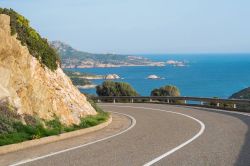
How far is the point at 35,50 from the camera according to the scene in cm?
1805

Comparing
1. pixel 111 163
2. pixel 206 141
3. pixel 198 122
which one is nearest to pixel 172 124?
pixel 198 122

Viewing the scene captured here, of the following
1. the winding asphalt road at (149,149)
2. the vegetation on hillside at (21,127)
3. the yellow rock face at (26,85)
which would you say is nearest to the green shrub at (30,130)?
the vegetation on hillside at (21,127)

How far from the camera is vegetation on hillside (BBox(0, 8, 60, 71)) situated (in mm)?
17206

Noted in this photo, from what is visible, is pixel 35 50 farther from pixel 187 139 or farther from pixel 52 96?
pixel 187 139

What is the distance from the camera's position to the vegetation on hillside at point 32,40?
56.5ft

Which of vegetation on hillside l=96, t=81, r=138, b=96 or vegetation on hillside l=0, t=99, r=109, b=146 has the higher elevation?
vegetation on hillside l=96, t=81, r=138, b=96

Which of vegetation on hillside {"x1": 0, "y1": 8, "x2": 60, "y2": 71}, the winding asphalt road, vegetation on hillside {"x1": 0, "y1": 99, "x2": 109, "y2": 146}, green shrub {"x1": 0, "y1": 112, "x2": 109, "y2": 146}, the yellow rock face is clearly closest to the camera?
the winding asphalt road

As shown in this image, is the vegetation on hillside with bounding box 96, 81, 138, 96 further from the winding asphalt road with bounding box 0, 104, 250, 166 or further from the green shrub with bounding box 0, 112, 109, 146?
the green shrub with bounding box 0, 112, 109, 146

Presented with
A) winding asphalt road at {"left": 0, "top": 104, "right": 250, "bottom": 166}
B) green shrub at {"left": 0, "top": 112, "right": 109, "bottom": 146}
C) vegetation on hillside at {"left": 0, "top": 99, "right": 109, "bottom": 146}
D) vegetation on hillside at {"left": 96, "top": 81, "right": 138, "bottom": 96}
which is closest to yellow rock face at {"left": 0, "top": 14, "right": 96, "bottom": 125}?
vegetation on hillside at {"left": 0, "top": 99, "right": 109, "bottom": 146}

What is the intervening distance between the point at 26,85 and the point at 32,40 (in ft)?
8.89

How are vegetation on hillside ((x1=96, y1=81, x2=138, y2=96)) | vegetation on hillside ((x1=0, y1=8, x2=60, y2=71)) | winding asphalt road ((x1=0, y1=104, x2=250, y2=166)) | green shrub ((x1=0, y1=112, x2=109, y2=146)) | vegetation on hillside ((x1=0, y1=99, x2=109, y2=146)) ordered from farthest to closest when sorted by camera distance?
1. vegetation on hillside ((x1=96, y1=81, x2=138, y2=96))
2. vegetation on hillside ((x1=0, y1=8, x2=60, y2=71))
3. vegetation on hillside ((x1=0, y1=99, x2=109, y2=146))
4. green shrub ((x1=0, y1=112, x2=109, y2=146))
5. winding asphalt road ((x1=0, y1=104, x2=250, y2=166))

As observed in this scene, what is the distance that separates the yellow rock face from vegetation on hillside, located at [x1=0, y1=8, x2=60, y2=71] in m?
0.44

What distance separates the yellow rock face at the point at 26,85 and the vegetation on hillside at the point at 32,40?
0.44 metres

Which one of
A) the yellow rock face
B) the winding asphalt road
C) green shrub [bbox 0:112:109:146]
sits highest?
the yellow rock face
